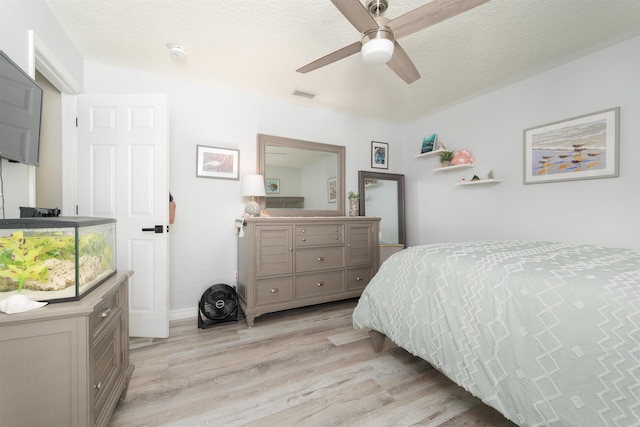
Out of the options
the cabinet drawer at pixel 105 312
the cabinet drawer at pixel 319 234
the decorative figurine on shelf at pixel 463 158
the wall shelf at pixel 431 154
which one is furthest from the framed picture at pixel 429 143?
the cabinet drawer at pixel 105 312

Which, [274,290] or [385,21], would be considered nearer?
[385,21]

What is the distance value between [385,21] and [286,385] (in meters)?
2.27

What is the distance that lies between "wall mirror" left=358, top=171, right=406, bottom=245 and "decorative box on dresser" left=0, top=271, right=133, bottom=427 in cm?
321

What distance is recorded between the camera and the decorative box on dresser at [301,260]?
250 cm

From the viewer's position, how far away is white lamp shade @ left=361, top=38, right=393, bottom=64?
57.1 inches

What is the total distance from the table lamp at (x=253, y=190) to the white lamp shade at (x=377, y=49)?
5.59ft

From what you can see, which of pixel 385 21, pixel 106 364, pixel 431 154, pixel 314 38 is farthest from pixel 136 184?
→ pixel 431 154

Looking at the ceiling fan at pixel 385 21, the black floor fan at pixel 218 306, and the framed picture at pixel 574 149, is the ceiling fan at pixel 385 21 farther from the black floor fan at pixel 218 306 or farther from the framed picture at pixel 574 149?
the black floor fan at pixel 218 306

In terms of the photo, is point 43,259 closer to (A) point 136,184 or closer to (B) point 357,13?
(A) point 136,184

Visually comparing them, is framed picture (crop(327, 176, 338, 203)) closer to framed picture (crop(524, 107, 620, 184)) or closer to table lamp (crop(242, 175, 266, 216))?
table lamp (crop(242, 175, 266, 216))

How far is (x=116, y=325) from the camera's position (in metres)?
1.36

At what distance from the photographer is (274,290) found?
2574 mm

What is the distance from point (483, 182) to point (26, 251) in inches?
146

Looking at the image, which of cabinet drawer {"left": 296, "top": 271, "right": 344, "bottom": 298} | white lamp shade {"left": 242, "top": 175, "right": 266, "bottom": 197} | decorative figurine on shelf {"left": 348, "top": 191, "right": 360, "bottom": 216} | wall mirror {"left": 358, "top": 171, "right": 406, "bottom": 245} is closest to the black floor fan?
cabinet drawer {"left": 296, "top": 271, "right": 344, "bottom": 298}
